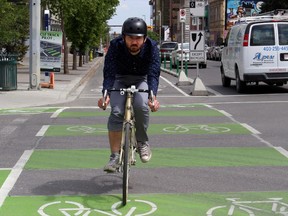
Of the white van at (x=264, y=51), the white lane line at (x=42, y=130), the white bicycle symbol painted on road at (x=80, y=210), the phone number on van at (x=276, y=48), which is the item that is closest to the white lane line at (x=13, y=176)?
the white bicycle symbol painted on road at (x=80, y=210)

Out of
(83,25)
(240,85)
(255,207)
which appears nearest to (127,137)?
(255,207)

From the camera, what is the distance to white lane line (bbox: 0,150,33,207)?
622 centimetres

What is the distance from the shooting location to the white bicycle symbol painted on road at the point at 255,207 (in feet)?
18.0

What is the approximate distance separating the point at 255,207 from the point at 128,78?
6.10ft

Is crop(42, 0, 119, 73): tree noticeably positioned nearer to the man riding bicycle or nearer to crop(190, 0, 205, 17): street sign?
crop(190, 0, 205, 17): street sign

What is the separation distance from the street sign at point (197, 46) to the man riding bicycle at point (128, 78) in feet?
43.2

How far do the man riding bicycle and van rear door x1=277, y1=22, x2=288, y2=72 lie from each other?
12185 millimetres

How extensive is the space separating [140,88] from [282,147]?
3535 millimetres

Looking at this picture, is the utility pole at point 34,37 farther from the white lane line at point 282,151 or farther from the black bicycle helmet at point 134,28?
the black bicycle helmet at point 134,28

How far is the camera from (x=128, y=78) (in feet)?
20.4

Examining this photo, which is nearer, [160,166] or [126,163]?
[126,163]

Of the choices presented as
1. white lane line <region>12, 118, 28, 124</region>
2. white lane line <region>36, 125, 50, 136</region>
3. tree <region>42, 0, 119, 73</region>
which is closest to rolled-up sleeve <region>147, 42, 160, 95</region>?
white lane line <region>36, 125, 50, 136</region>

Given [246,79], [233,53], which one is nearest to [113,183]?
[246,79]

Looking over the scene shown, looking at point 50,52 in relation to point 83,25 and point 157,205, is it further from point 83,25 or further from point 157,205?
point 157,205
